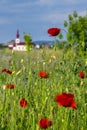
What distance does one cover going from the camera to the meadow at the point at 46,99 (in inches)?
137

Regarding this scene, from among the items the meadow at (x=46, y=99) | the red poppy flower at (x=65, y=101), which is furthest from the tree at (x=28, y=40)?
the red poppy flower at (x=65, y=101)

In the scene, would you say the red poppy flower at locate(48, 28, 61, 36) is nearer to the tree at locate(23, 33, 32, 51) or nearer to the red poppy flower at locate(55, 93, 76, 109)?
the tree at locate(23, 33, 32, 51)

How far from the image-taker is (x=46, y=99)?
405cm

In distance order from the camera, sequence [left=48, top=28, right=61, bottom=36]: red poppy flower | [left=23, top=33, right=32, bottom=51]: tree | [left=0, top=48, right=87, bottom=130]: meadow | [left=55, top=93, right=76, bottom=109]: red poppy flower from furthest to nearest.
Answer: [left=23, top=33, right=32, bottom=51]: tree, [left=48, top=28, right=61, bottom=36]: red poppy flower, [left=0, top=48, right=87, bottom=130]: meadow, [left=55, top=93, right=76, bottom=109]: red poppy flower

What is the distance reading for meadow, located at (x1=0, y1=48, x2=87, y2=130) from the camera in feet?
11.5

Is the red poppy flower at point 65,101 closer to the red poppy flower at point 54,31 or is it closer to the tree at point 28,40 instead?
the red poppy flower at point 54,31

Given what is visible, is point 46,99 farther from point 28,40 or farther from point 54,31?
point 28,40

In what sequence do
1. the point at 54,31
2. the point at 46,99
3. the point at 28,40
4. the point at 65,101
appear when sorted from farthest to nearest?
the point at 28,40 → the point at 54,31 → the point at 46,99 → the point at 65,101

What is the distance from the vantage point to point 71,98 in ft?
9.84

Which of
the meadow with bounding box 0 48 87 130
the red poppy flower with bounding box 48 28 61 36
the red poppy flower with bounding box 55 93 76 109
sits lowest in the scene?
the meadow with bounding box 0 48 87 130

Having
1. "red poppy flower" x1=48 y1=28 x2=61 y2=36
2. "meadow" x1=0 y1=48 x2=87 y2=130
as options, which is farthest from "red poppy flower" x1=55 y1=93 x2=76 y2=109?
"red poppy flower" x1=48 y1=28 x2=61 y2=36

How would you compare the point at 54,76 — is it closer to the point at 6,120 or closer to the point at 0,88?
the point at 0,88

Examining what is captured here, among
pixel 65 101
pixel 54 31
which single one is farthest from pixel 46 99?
pixel 65 101

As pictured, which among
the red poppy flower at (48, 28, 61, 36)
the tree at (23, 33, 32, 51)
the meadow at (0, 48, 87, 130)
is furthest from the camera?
the tree at (23, 33, 32, 51)
